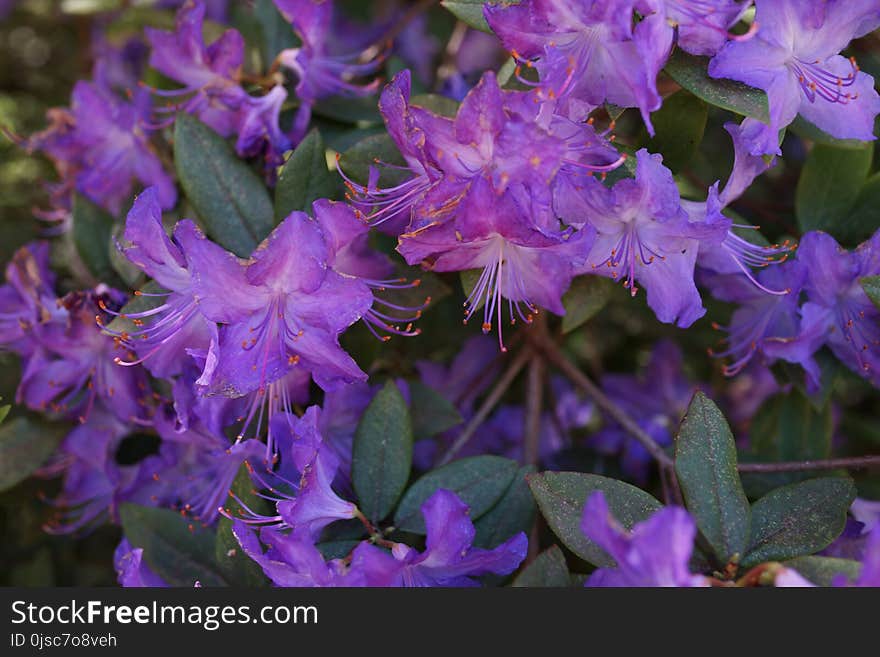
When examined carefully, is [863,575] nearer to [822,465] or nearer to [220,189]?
[822,465]

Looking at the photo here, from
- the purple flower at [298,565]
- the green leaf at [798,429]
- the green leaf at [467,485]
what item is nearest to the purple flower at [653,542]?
the purple flower at [298,565]

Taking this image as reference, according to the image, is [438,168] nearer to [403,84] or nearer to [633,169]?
[403,84]

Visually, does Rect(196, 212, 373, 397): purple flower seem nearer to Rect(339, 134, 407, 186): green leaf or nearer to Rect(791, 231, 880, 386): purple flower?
Rect(339, 134, 407, 186): green leaf

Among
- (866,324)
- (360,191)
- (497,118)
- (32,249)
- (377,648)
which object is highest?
(497,118)

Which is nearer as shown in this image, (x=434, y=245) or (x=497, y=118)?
(x=497, y=118)

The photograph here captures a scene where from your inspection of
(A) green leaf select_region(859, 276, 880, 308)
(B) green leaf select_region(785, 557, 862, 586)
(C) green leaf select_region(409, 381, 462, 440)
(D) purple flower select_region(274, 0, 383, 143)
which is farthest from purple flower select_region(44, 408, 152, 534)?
(A) green leaf select_region(859, 276, 880, 308)

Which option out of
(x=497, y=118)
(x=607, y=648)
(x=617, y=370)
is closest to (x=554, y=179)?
(x=497, y=118)

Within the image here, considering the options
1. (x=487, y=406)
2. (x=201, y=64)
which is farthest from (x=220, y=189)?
(x=487, y=406)
